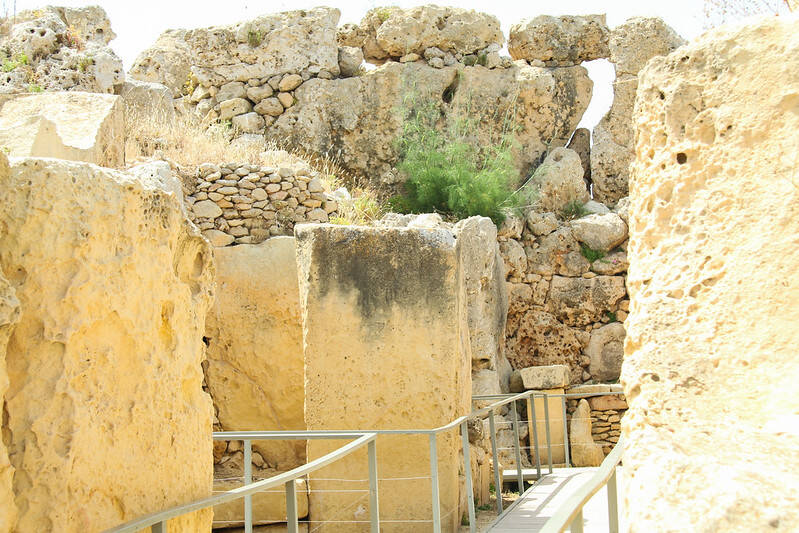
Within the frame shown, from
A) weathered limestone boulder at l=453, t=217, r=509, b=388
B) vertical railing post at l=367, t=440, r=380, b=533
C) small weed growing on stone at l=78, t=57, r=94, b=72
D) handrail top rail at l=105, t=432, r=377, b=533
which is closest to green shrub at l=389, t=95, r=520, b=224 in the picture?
weathered limestone boulder at l=453, t=217, r=509, b=388

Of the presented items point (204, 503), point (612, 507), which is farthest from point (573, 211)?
→ point (612, 507)

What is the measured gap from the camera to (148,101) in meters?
10.4

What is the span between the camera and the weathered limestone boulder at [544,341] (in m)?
11.6

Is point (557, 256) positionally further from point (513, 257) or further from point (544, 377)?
point (544, 377)

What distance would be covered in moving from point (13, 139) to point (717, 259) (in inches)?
265

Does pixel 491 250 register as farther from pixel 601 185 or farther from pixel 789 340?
pixel 789 340

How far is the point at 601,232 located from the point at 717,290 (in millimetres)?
10278

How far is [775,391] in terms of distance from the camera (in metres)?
1.40

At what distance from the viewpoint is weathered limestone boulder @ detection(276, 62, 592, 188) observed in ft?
39.2

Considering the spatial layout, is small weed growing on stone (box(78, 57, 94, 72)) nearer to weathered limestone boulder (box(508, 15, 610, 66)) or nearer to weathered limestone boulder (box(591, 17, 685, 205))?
weathered limestone boulder (box(508, 15, 610, 66))

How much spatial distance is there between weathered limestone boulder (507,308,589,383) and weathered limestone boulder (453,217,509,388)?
43.9 inches

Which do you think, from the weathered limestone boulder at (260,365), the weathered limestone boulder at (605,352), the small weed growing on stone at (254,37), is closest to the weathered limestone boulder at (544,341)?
the weathered limestone boulder at (605,352)

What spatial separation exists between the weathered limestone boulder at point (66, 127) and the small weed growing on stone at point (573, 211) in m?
6.16

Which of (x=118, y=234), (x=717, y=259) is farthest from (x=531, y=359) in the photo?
(x=717, y=259)
